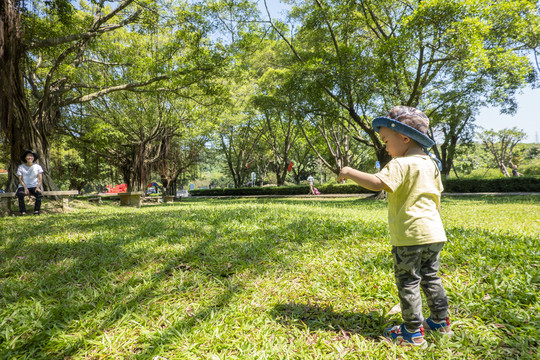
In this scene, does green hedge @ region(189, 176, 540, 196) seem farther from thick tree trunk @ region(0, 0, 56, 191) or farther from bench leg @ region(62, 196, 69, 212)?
thick tree trunk @ region(0, 0, 56, 191)

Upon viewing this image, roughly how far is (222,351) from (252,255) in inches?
61.5

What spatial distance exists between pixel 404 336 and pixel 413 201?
92 cm

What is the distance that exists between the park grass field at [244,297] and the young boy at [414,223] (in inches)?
8.0

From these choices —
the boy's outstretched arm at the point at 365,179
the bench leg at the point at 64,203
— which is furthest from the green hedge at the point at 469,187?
the boy's outstretched arm at the point at 365,179

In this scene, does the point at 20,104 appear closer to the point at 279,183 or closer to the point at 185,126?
the point at 185,126

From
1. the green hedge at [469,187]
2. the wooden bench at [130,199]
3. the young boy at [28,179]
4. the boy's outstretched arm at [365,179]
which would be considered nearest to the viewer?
the boy's outstretched arm at [365,179]

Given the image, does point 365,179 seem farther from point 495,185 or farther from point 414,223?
point 495,185

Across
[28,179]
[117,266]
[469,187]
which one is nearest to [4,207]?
[28,179]

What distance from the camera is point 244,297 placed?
237cm

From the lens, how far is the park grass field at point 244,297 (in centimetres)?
175

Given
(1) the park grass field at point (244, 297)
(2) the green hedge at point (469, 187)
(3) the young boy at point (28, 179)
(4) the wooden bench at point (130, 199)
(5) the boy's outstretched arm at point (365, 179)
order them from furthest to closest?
(2) the green hedge at point (469, 187) < (4) the wooden bench at point (130, 199) < (3) the young boy at point (28, 179) < (1) the park grass field at point (244, 297) < (5) the boy's outstretched arm at point (365, 179)

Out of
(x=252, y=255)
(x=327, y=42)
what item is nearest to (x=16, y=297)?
(x=252, y=255)

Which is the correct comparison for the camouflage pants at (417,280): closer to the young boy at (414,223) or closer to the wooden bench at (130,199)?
the young boy at (414,223)

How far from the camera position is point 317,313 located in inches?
85.1
